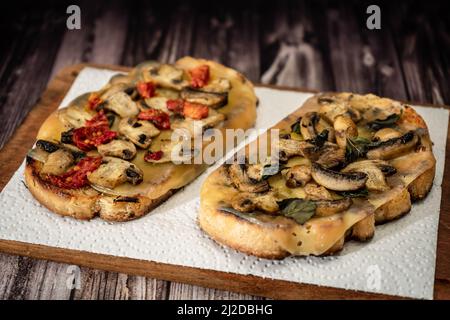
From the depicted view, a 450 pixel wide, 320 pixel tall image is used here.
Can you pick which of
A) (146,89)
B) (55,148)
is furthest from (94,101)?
(55,148)

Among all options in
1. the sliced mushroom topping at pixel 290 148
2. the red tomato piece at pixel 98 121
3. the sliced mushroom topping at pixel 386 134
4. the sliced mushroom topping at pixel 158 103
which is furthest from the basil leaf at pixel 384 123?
the red tomato piece at pixel 98 121

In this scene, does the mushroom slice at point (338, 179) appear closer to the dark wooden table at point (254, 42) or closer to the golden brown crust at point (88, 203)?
the golden brown crust at point (88, 203)

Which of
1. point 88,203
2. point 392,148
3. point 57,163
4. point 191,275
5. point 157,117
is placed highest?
point 392,148

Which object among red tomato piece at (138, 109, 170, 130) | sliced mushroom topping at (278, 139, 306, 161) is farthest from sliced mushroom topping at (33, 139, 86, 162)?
sliced mushroom topping at (278, 139, 306, 161)

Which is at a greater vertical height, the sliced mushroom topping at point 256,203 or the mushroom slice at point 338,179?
the mushroom slice at point 338,179

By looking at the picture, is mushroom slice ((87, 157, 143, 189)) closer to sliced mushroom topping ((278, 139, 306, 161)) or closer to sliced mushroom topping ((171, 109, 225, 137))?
sliced mushroom topping ((171, 109, 225, 137))

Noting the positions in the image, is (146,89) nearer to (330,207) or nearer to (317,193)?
(317,193)
